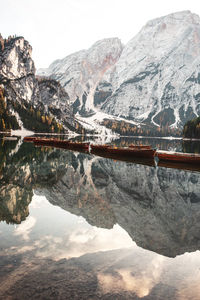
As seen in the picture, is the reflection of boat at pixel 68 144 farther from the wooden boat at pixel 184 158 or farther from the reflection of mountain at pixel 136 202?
the reflection of mountain at pixel 136 202

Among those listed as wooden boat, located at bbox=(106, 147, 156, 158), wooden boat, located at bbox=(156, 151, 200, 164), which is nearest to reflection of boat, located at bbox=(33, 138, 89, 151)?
wooden boat, located at bbox=(106, 147, 156, 158)

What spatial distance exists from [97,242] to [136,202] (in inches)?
289

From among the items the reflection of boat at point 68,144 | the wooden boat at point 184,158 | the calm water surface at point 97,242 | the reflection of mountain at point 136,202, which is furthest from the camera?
the reflection of boat at point 68,144

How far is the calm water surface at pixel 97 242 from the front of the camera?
274 inches

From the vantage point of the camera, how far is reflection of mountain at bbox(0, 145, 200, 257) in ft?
36.7

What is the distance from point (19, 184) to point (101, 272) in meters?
14.3

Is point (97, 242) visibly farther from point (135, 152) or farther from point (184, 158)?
point (135, 152)

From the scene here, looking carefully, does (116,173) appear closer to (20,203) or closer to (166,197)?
(166,197)

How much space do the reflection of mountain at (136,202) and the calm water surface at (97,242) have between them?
2.1 inches

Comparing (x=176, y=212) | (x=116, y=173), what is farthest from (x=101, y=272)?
(x=116, y=173)

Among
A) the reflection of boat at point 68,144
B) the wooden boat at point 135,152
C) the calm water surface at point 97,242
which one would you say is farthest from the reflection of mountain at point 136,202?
the reflection of boat at point 68,144

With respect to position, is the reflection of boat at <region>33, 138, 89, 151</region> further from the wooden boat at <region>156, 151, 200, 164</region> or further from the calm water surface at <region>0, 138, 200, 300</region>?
the calm water surface at <region>0, 138, 200, 300</region>

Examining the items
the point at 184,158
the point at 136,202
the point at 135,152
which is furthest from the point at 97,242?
the point at 135,152

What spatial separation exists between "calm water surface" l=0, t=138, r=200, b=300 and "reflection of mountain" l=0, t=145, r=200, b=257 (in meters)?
0.05
